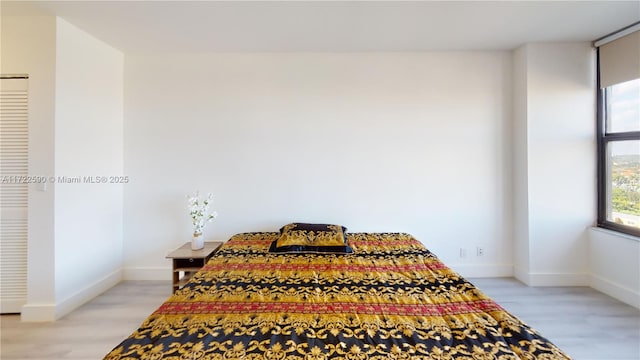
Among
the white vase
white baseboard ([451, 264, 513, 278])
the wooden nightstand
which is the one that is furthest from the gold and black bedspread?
white baseboard ([451, 264, 513, 278])

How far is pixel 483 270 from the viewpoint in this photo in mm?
3170

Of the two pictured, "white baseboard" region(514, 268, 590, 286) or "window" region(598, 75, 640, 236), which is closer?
"window" region(598, 75, 640, 236)

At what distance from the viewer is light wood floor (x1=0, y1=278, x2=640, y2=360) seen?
1952mm

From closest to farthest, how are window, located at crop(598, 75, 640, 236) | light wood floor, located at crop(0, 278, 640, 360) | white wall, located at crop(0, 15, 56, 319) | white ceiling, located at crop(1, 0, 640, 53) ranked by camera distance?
1. light wood floor, located at crop(0, 278, 640, 360)
2. white ceiling, located at crop(1, 0, 640, 53)
3. white wall, located at crop(0, 15, 56, 319)
4. window, located at crop(598, 75, 640, 236)

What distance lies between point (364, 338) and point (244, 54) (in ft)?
10.3

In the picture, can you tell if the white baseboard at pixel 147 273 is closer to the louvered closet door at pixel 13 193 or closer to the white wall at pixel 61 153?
the white wall at pixel 61 153

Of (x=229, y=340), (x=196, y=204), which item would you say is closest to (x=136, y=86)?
(x=196, y=204)

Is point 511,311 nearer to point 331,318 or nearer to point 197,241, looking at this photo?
point 331,318

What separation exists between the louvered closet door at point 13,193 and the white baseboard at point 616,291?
5.73m

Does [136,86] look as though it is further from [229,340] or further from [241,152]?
[229,340]

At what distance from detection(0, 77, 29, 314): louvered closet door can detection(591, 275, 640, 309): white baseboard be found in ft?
18.8

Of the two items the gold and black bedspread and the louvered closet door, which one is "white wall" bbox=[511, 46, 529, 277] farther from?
the louvered closet door

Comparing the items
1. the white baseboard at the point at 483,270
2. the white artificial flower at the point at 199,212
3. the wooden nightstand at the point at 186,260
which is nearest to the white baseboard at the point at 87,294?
the wooden nightstand at the point at 186,260

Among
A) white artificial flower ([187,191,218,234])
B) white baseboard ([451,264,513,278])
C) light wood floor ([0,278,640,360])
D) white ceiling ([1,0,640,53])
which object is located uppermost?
white ceiling ([1,0,640,53])
